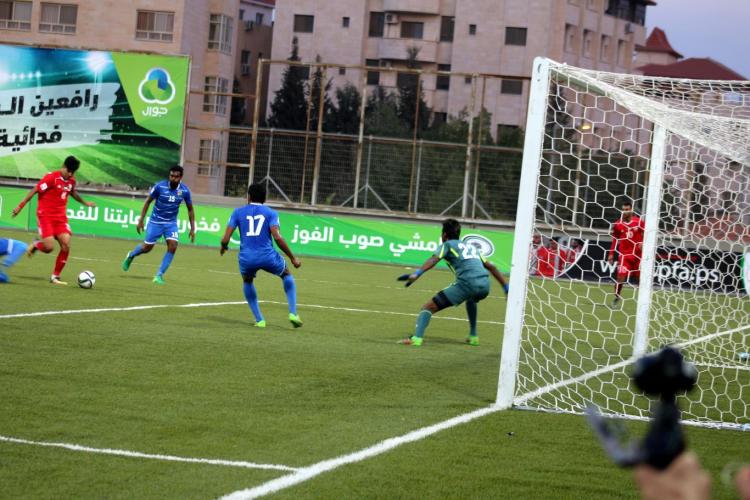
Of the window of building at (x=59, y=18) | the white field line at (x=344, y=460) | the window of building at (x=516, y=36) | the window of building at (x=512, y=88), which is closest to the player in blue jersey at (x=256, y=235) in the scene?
the white field line at (x=344, y=460)

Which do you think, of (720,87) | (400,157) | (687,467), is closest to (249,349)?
(720,87)

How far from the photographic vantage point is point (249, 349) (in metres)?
11.9

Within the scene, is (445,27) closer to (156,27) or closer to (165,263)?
(156,27)

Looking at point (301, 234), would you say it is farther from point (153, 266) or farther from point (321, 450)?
point (321, 450)

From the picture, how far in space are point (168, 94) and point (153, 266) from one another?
40.7ft

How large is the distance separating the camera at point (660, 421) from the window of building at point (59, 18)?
64.7m

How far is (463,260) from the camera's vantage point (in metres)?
13.5

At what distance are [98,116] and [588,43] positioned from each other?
45.4m


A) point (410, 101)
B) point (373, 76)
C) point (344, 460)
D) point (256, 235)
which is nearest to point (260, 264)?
point (256, 235)

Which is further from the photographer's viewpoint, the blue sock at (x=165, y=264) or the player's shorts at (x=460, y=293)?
the blue sock at (x=165, y=264)

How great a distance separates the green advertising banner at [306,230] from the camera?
108 ft

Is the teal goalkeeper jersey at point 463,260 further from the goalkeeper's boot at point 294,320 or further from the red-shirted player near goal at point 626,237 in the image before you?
the red-shirted player near goal at point 626,237

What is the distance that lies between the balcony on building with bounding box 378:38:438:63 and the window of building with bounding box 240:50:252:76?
10.0m

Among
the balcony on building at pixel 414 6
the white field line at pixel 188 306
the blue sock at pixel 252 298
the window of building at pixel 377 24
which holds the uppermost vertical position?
the balcony on building at pixel 414 6
